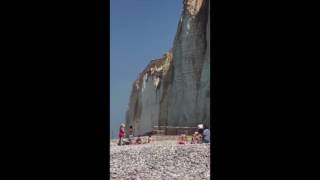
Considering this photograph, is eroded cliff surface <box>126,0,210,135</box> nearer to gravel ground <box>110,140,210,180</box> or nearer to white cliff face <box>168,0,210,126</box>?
white cliff face <box>168,0,210,126</box>

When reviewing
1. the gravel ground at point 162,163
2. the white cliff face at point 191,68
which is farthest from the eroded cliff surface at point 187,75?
the gravel ground at point 162,163

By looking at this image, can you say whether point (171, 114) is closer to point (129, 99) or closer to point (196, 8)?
point (196, 8)

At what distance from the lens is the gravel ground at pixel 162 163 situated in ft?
43.8

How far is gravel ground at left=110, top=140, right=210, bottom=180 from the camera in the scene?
1334cm

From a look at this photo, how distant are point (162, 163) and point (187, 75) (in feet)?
63.6

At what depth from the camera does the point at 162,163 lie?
14.9 m

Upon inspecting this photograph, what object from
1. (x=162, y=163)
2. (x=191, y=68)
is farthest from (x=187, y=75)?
(x=162, y=163)

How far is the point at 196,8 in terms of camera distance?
115ft

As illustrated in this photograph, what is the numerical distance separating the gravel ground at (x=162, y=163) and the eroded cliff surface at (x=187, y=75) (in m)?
14.0

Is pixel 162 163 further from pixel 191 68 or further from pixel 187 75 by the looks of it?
pixel 187 75

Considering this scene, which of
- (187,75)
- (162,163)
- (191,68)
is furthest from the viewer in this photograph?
(187,75)

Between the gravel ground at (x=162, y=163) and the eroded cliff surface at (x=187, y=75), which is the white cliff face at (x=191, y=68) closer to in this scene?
the eroded cliff surface at (x=187, y=75)

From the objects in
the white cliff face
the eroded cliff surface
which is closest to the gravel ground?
the eroded cliff surface
